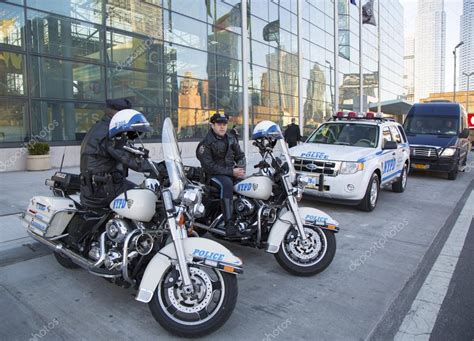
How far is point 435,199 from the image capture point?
9250mm

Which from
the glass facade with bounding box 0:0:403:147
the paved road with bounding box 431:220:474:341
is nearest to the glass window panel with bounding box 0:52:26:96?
the glass facade with bounding box 0:0:403:147

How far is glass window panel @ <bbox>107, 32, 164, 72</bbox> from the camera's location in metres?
15.5

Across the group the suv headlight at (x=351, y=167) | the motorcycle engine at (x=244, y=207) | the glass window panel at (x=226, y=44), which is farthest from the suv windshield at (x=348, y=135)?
the glass window panel at (x=226, y=44)

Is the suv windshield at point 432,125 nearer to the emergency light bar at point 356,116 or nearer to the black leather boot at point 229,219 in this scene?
the emergency light bar at point 356,116

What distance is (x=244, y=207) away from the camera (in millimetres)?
4789

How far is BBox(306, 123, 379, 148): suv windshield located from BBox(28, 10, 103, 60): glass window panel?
9526mm

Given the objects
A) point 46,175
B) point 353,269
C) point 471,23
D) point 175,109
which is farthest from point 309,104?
point 353,269

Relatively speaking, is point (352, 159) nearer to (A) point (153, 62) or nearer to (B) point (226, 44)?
(A) point (153, 62)

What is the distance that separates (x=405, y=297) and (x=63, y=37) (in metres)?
13.8

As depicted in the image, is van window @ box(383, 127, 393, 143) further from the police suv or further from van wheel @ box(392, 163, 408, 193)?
van wheel @ box(392, 163, 408, 193)

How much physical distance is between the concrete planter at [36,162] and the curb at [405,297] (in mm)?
10789

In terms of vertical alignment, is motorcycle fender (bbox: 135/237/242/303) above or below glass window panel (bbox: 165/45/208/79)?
below

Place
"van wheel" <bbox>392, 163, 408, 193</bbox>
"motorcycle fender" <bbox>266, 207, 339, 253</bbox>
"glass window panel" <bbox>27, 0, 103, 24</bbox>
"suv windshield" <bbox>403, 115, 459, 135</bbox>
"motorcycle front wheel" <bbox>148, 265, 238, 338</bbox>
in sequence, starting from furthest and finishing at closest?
"glass window panel" <bbox>27, 0, 103, 24</bbox>, "suv windshield" <bbox>403, 115, 459, 135</bbox>, "van wheel" <bbox>392, 163, 408, 193</bbox>, "motorcycle fender" <bbox>266, 207, 339, 253</bbox>, "motorcycle front wheel" <bbox>148, 265, 238, 338</bbox>

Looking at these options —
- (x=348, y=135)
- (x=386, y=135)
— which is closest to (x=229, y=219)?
(x=348, y=135)
